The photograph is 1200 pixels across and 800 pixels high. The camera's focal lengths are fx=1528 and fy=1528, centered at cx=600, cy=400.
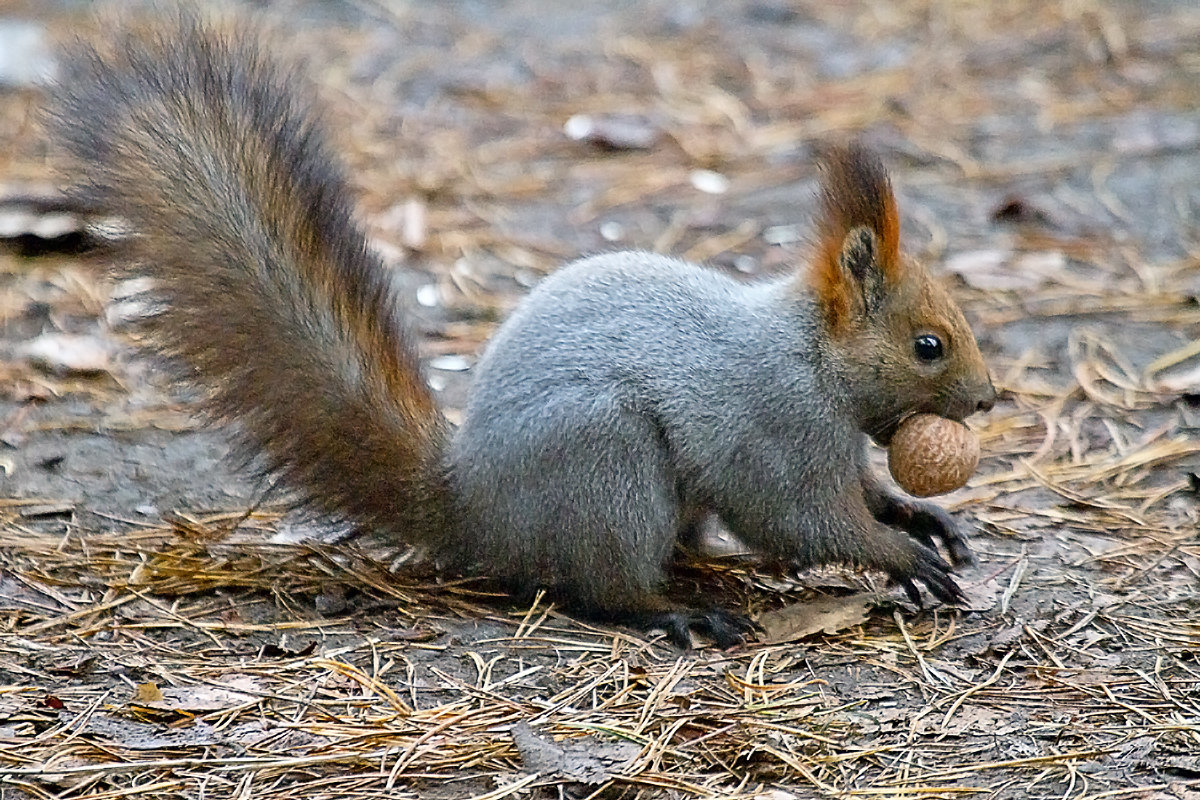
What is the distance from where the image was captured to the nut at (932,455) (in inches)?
111

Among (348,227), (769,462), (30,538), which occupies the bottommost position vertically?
(30,538)

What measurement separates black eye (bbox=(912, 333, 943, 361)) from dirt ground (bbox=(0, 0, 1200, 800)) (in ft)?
1.47

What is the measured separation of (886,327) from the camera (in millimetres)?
2834

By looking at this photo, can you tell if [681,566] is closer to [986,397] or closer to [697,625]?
[697,625]

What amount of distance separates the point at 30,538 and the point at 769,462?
146 centimetres

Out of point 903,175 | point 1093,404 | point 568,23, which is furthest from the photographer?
point 568,23

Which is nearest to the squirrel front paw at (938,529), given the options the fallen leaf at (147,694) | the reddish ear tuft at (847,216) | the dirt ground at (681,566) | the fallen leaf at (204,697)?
the dirt ground at (681,566)

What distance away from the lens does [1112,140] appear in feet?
18.0

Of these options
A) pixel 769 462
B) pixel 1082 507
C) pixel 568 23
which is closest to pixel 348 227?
pixel 769 462

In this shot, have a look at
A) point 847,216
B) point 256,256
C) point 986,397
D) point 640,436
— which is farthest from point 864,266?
point 256,256

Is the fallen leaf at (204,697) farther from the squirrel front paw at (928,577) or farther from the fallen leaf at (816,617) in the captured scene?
the squirrel front paw at (928,577)

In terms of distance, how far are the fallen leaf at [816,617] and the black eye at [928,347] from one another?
47 cm

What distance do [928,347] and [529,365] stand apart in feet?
2.44

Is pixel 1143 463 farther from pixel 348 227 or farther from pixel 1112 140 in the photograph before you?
pixel 1112 140
